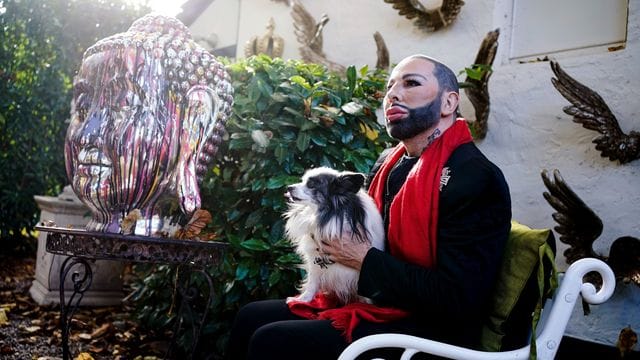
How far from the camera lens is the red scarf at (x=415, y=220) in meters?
2.00

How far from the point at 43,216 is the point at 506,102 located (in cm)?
461

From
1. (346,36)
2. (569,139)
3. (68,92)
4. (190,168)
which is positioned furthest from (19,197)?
(569,139)

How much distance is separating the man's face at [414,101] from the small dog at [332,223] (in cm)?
28

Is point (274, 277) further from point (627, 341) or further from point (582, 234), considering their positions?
point (627, 341)

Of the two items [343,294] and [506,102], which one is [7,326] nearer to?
[343,294]

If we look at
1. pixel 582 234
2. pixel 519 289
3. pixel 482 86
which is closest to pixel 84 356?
pixel 519 289

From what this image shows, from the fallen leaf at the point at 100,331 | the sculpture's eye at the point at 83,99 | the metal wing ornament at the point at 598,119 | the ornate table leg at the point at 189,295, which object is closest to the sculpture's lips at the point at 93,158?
the sculpture's eye at the point at 83,99

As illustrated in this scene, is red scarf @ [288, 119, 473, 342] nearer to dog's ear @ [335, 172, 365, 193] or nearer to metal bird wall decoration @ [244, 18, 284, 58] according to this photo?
dog's ear @ [335, 172, 365, 193]

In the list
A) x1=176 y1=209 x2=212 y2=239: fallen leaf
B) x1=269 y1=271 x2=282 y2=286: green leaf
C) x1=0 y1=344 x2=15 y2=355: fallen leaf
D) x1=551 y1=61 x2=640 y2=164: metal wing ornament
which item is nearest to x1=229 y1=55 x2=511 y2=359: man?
x1=176 y1=209 x2=212 y2=239: fallen leaf

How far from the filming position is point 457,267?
1.89 m

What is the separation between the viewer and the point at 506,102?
14.6 feet

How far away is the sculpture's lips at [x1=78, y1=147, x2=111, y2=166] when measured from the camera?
2.59 metres

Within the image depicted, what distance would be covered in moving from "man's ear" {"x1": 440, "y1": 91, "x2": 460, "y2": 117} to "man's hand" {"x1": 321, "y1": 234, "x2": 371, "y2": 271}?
62cm

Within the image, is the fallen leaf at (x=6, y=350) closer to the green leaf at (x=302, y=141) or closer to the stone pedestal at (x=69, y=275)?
the stone pedestal at (x=69, y=275)
